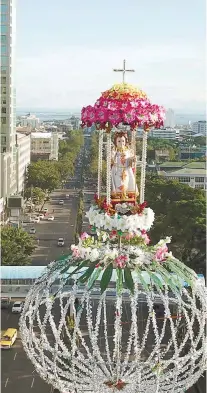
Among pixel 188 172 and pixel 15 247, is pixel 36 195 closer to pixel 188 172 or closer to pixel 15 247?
pixel 188 172

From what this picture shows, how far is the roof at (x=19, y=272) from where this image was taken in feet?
50.6

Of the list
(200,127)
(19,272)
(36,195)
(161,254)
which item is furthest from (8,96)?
(200,127)

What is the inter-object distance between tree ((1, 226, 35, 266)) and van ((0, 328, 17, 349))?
3509 mm

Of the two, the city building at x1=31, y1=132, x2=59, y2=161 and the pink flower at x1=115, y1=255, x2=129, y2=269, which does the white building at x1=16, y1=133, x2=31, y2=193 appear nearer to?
the city building at x1=31, y1=132, x2=59, y2=161

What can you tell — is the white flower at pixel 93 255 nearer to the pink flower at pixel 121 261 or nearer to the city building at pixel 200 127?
the pink flower at pixel 121 261

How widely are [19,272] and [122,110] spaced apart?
36.9ft

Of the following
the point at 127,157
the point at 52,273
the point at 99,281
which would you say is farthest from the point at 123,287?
the point at 127,157

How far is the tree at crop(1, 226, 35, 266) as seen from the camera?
16.5 metres

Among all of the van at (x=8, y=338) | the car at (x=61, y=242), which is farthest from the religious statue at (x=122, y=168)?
the car at (x=61, y=242)

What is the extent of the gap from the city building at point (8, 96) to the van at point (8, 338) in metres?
13.4

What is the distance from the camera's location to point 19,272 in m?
15.5

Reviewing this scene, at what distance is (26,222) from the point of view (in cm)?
2730

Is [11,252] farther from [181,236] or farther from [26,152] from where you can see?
[26,152]

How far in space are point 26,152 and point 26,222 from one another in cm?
1042
